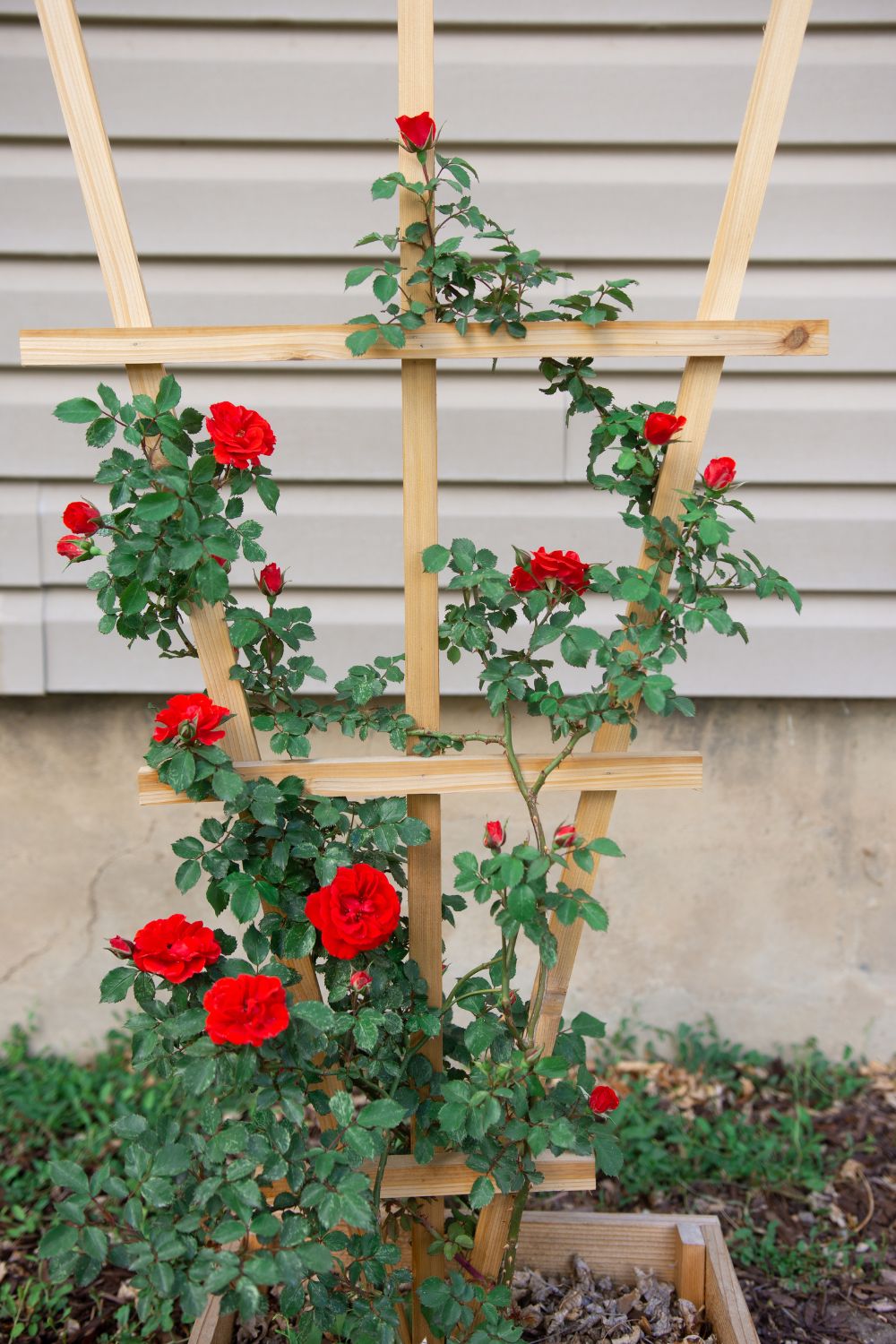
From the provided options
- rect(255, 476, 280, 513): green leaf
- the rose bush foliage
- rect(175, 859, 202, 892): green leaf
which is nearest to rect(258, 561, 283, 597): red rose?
the rose bush foliage

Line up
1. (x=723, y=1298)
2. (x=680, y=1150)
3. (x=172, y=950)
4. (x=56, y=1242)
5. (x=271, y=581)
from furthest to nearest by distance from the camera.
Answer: (x=680, y=1150), (x=723, y=1298), (x=271, y=581), (x=172, y=950), (x=56, y=1242)

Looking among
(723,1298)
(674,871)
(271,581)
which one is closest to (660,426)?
(271,581)

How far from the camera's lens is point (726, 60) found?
7.00 ft

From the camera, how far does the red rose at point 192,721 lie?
1.23 meters

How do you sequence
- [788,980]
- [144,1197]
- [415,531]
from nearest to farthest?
1. [144,1197]
2. [415,531]
3. [788,980]

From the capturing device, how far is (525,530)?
2.28m

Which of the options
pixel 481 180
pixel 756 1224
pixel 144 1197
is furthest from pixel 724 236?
pixel 756 1224

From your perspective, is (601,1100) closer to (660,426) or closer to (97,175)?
(660,426)

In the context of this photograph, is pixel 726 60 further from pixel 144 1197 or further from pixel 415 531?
pixel 144 1197

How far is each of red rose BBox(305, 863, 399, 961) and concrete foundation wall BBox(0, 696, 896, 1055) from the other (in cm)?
113

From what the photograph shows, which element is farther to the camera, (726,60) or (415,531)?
(726,60)

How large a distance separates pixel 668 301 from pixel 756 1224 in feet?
6.44

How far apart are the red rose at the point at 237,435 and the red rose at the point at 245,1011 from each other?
623mm

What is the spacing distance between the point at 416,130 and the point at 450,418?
1061 mm
